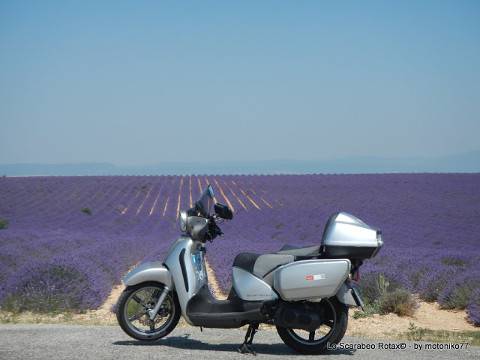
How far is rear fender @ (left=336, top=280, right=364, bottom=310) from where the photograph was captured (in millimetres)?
7129

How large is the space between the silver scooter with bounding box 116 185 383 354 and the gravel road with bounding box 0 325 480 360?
0.67 feet

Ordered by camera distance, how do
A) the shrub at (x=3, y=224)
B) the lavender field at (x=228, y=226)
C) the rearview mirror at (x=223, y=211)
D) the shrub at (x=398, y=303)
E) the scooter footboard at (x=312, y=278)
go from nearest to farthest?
the scooter footboard at (x=312, y=278) → the rearview mirror at (x=223, y=211) → the shrub at (x=398, y=303) → the lavender field at (x=228, y=226) → the shrub at (x=3, y=224)

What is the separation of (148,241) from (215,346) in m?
14.7

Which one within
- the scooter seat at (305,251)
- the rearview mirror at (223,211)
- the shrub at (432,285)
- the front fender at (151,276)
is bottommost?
the shrub at (432,285)

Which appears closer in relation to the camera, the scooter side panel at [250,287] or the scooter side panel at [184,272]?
the scooter side panel at [250,287]

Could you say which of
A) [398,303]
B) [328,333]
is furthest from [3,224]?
[328,333]

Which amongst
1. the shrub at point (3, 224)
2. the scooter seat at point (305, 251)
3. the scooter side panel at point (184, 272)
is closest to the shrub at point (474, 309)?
the scooter seat at point (305, 251)

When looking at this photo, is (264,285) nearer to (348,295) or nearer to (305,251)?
(305,251)

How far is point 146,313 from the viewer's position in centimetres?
760

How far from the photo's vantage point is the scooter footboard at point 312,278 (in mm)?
7070

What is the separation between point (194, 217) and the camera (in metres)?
7.59

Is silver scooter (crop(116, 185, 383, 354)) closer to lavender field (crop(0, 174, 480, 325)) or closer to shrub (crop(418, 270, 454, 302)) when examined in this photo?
lavender field (crop(0, 174, 480, 325))

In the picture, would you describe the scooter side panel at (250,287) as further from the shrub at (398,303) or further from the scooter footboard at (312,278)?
the shrub at (398,303)

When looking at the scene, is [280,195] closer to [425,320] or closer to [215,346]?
[425,320]
